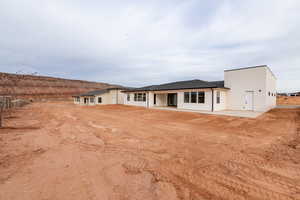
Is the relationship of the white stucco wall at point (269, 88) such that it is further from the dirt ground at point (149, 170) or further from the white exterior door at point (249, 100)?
the dirt ground at point (149, 170)

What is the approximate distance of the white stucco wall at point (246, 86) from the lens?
12.7 meters

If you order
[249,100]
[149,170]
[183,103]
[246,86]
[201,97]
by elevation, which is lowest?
[149,170]

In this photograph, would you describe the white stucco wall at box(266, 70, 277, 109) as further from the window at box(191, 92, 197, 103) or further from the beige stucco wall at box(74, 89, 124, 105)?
the beige stucco wall at box(74, 89, 124, 105)

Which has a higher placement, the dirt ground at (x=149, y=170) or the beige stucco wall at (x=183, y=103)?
the beige stucco wall at (x=183, y=103)

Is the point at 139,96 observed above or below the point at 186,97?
above

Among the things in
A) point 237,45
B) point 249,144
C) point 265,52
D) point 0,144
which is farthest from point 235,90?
point 0,144

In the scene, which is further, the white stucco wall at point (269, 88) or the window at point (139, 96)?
the window at point (139, 96)

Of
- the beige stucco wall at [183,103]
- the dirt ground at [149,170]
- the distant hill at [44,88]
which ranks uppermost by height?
the distant hill at [44,88]

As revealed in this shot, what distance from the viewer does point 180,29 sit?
1273 cm

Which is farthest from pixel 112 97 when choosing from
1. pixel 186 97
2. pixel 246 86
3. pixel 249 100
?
pixel 249 100

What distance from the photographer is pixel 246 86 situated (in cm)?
1346

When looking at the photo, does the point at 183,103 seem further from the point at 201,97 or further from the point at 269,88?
the point at 269,88

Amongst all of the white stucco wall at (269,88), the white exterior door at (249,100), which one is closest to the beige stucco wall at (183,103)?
the white exterior door at (249,100)

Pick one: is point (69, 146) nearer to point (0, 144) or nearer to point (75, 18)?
point (0, 144)
